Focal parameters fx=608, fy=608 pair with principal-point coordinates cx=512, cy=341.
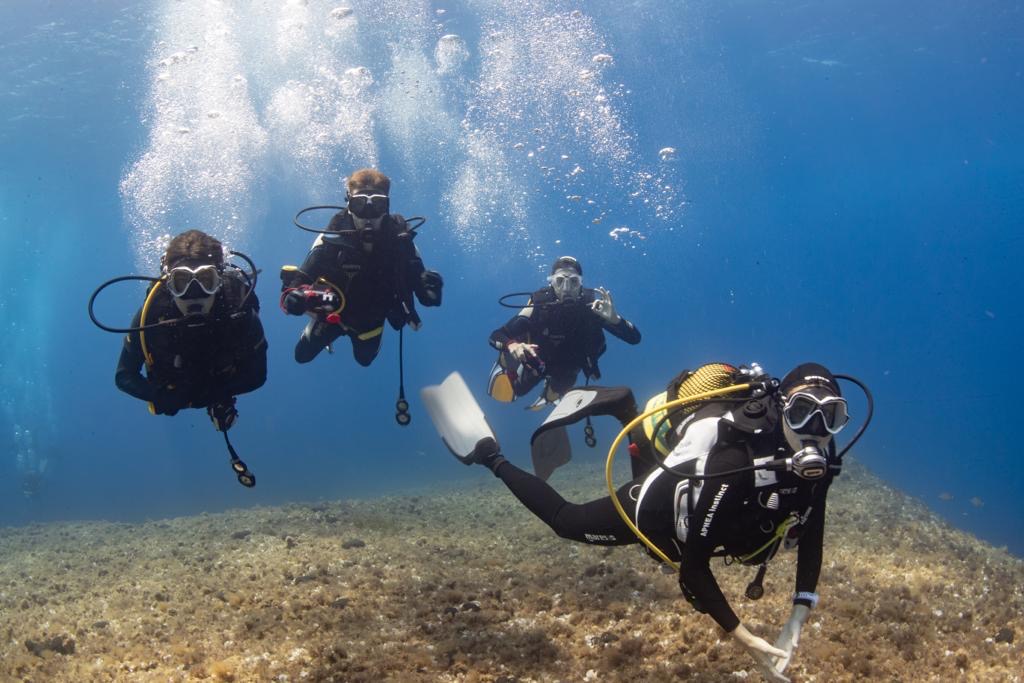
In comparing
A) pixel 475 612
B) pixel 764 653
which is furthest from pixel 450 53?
pixel 764 653

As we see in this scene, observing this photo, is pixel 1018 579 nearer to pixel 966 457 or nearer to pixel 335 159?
pixel 335 159

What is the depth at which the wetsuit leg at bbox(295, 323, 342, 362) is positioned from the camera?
291 inches

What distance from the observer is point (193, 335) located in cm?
516

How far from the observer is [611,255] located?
15788cm

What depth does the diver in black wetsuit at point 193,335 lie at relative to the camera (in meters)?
5.00

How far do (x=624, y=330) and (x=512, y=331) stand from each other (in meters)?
1.79

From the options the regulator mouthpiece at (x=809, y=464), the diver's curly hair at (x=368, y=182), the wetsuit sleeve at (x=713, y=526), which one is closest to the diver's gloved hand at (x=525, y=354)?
the diver's curly hair at (x=368, y=182)

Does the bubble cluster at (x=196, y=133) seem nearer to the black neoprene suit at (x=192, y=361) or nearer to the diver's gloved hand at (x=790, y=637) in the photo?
the black neoprene suit at (x=192, y=361)

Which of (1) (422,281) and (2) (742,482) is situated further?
(1) (422,281)

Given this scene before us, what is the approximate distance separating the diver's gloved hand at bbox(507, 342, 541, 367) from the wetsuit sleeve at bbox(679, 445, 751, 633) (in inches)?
177

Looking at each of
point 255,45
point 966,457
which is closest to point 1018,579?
point 255,45

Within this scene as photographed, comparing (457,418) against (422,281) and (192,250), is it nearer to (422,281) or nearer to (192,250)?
(422,281)

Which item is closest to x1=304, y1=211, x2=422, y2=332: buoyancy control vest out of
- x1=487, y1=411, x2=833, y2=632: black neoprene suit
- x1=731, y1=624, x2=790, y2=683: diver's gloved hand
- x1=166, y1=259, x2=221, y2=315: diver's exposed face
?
x1=166, y1=259, x2=221, y2=315: diver's exposed face

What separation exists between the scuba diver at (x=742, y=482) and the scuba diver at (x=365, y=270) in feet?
11.8
